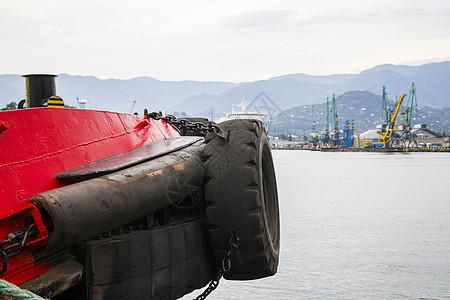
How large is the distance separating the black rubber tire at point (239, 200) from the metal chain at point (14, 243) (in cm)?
167

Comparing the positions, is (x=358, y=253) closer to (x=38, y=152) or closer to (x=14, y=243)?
(x=38, y=152)

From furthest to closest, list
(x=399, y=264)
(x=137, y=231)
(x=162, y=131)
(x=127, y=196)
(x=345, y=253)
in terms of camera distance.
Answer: (x=345, y=253)
(x=399, y=264)
(x=162, y=131)
(x=137, y=231)
(x=127, y=196)

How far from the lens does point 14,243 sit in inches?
109

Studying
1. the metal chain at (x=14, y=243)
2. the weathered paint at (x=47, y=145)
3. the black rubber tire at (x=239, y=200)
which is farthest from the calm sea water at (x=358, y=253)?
the metal chain at (x=14, y=243)

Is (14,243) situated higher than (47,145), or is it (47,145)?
(47,145)

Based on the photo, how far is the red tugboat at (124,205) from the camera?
2953 millimetres

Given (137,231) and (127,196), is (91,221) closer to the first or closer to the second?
(127,196)

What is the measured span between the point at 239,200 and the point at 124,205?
108 cm

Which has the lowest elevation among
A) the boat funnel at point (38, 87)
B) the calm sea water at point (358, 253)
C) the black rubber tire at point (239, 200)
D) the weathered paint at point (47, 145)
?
the calm sea water at point (358, 253)

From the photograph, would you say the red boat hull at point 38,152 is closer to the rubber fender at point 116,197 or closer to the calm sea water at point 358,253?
the rubber fender at point 116,197

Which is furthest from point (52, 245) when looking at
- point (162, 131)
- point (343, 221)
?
point (343, 221)

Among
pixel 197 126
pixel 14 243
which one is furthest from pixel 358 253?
pixel 14 243

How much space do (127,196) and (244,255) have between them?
1382mm

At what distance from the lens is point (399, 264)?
10.6 metres
